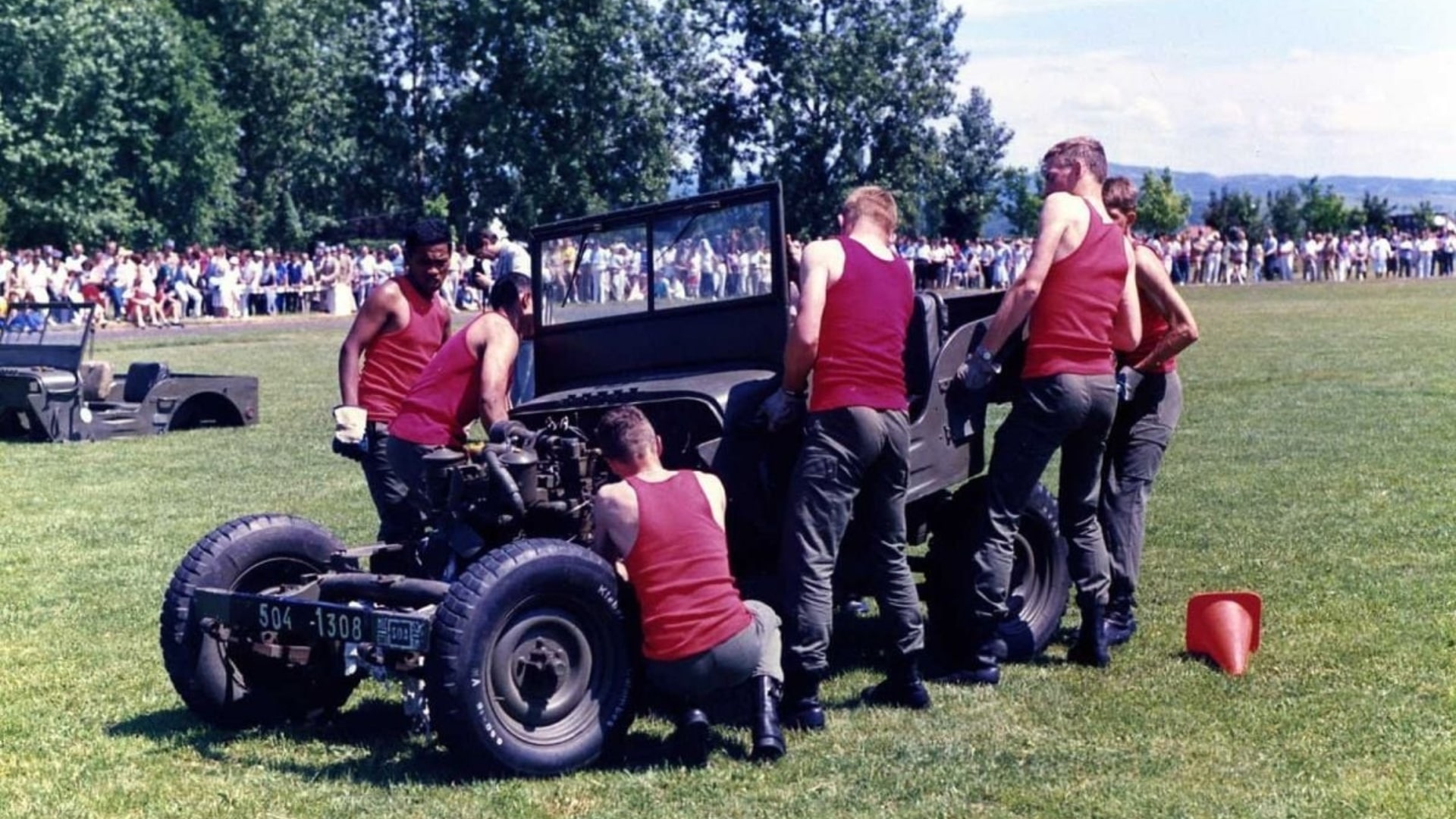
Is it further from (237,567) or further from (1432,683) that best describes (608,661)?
(1432,683)

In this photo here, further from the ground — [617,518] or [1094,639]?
[617,518]

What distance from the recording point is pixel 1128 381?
7.57 m

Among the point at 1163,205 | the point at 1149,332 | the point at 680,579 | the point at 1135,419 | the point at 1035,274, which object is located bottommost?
the point at 680,579

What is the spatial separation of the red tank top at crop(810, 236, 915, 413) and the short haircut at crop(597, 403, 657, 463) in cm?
78

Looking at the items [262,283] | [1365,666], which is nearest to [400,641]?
[1365,666]

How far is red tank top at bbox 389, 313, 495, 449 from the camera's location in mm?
6914

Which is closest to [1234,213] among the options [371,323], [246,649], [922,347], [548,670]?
[922,347]

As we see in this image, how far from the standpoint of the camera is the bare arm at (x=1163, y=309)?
733 centimetres

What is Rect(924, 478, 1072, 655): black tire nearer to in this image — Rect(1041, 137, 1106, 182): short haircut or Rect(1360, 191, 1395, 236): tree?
Rect(1041, 137, 1106, 182): short haircut

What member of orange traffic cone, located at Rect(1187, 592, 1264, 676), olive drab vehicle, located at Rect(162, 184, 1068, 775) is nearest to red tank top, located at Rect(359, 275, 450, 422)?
olive drab vehicle, located at Rect(162, 184, 1068, 775)

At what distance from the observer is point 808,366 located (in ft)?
20.7

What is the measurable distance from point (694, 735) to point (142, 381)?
42.2ft

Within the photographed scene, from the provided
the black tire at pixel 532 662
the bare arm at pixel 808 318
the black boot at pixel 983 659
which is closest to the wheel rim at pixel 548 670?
the black tire at pixel 532 662

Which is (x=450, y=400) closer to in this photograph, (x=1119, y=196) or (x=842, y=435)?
(x=842, y=435)
